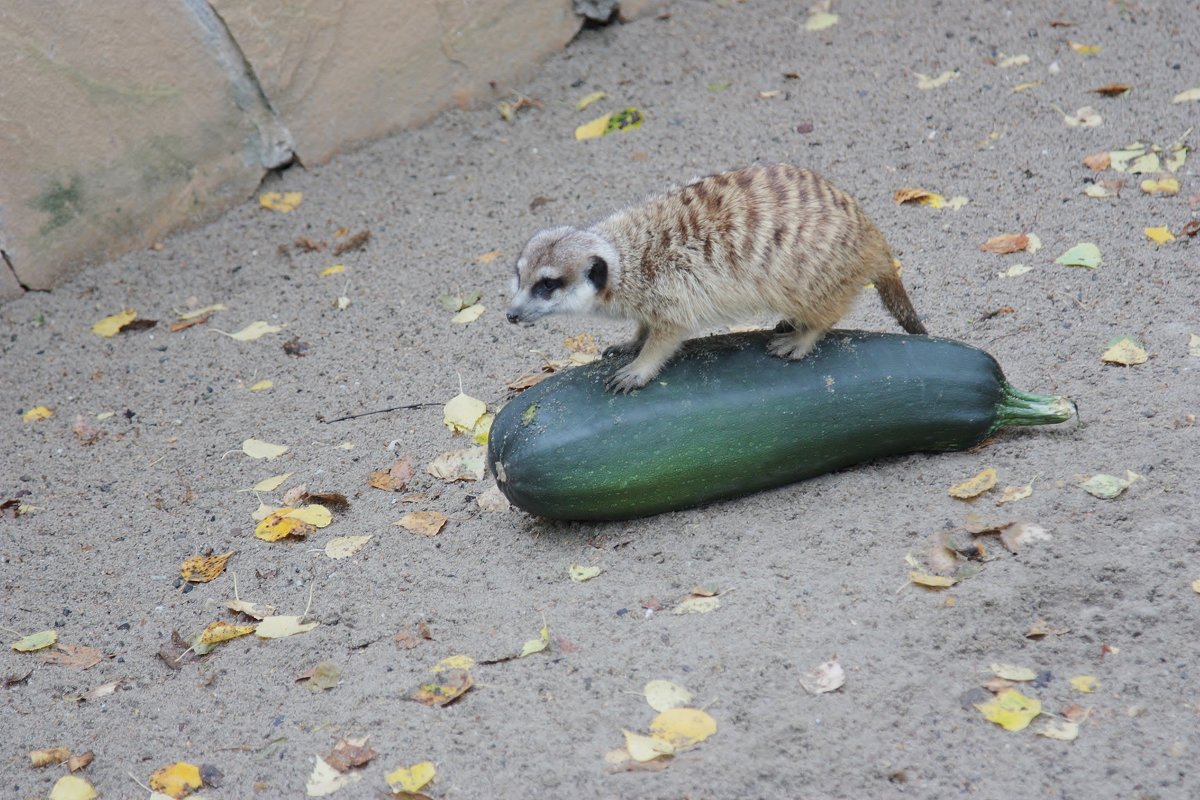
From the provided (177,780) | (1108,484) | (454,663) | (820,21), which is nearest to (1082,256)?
(1108,484)

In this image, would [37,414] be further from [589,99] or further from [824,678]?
[824,678]

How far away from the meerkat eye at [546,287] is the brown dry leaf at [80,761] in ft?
6.20

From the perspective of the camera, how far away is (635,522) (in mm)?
3684

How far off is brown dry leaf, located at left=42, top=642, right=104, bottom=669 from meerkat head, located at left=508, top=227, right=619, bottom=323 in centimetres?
167

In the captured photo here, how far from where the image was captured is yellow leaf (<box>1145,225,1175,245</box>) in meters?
4.58

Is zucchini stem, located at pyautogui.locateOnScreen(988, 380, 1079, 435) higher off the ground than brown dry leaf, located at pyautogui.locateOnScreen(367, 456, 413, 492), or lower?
lower

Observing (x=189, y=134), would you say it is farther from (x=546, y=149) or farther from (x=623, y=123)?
(x=623, y=123)

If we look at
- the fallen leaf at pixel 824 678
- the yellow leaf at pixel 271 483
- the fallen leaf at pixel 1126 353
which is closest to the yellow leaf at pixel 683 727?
the fallen leaf at pixel 824 678

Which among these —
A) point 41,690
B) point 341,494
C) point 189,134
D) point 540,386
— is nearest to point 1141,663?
point 540,386

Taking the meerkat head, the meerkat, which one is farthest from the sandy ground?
the meerkat head

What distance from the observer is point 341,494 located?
4004mm

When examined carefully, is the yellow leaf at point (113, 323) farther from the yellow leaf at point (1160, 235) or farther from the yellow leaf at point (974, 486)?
the yellow leaf at point (1160, 235)

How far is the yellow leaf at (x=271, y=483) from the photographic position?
4168mm

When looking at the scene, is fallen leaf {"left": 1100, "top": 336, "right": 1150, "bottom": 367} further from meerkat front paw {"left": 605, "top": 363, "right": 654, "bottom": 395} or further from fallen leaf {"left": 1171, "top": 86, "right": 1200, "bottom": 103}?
fallen leaf {"left": 1171, "top": 86, "right": 1200, "bottom": 103}
